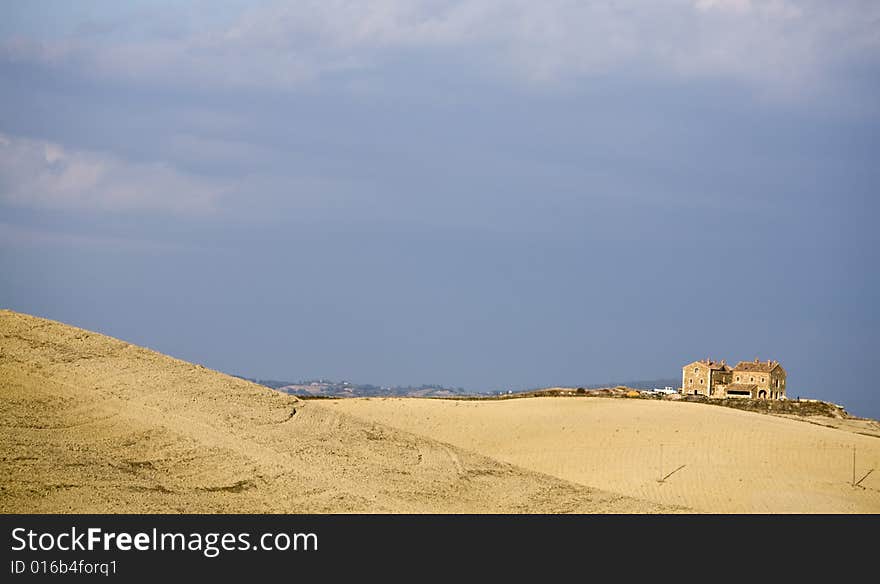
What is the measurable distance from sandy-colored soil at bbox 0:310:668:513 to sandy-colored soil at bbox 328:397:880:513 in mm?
3455

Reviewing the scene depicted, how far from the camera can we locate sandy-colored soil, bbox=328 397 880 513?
22141 millimetres

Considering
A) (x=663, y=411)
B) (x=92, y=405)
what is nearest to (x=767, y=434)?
(x=663, y=411)

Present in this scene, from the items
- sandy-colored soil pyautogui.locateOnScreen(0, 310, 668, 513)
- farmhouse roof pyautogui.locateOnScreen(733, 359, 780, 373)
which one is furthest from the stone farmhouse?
sandy-colored soil pyautogui.locateOnScreen(0, 310, 668, 513)

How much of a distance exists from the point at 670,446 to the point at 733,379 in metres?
28.7

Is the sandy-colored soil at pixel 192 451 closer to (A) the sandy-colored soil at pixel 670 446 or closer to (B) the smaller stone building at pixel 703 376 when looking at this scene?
(A) the sandy-colored soil at pixel 670 446

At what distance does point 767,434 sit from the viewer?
93.8 feet

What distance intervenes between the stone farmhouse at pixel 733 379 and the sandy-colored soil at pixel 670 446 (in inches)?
684

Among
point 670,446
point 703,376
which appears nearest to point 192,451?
point 670,446

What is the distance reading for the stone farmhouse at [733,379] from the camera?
52219 millimetres
